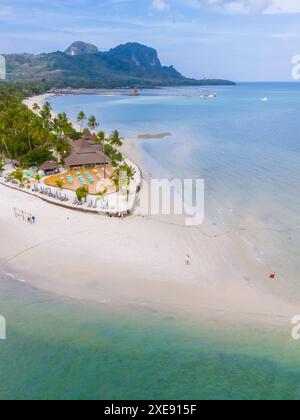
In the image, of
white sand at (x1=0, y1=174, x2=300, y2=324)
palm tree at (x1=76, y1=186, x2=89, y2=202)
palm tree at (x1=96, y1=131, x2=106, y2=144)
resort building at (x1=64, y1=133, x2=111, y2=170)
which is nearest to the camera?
white sand at (x1=0, y1=174, x2=300, y2=324)

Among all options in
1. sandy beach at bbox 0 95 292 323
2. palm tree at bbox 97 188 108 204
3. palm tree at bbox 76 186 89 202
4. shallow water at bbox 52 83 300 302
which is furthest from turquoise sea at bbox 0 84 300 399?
palm tree at bbox 97 188 108 204

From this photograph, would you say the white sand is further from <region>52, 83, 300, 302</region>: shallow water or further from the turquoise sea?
<region>52, 83, 300, 302</region>: shallow water

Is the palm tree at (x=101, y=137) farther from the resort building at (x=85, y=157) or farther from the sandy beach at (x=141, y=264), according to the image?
the sandy beach at (x=141, y=264)

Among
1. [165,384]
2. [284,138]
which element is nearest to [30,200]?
[165,384]

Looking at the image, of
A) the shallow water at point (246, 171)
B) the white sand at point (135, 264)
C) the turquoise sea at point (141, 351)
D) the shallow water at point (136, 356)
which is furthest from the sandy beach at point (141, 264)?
the shallow water at point (246, 171)

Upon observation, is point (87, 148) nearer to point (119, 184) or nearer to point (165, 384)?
point (119, 184)

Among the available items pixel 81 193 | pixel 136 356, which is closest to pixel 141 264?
pixel 136 356

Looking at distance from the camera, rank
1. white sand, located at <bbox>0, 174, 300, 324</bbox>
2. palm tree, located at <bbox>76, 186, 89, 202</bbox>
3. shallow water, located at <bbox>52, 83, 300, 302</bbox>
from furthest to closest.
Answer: palm tree, located at <bbox>76, 186, 89, 202</bbox> < shallow water, located at <bbox>52, 83, 300, 302</bbox> < white sand, located at <bbox>0, 174, 300, 324</bbox>
